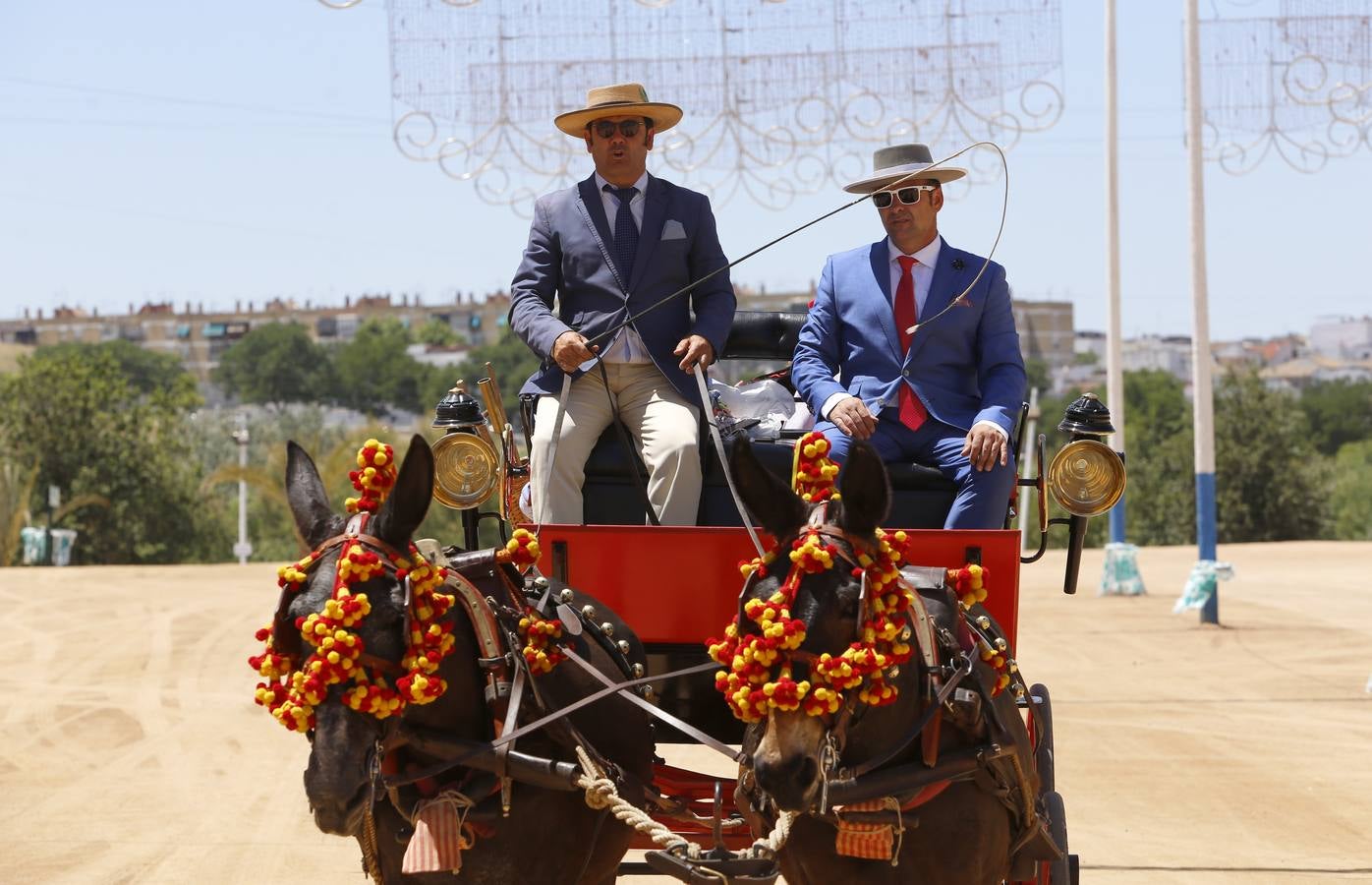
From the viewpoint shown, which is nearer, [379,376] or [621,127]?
[621,127]

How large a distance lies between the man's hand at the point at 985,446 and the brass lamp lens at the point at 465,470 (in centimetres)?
171

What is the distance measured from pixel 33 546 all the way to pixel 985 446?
3192cm

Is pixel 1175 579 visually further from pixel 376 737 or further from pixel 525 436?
pixel 376 737

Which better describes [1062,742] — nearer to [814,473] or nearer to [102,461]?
[814,473]

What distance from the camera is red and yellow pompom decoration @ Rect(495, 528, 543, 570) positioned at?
512 centimetres

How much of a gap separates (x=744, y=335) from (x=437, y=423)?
2.19 m

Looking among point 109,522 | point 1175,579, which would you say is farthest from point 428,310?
point 1175,579

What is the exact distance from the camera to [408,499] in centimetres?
436

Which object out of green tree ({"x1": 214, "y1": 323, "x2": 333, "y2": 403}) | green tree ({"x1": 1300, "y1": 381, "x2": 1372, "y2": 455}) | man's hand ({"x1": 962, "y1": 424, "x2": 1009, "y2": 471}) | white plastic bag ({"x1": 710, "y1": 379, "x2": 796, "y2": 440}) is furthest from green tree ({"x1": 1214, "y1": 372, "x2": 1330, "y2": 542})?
green tree ({"x1": 214, "y1": 323, "x2": 333, "y2": 403})

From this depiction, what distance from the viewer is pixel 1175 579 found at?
2748cm

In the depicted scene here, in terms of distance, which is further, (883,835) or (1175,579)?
(1175,579)

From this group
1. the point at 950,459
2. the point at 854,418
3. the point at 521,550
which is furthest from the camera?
the point at 950,459

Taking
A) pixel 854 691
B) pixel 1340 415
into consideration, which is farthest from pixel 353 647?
pixel 1340 415

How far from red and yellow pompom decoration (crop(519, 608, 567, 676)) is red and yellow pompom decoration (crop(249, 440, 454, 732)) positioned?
1.60 ft
